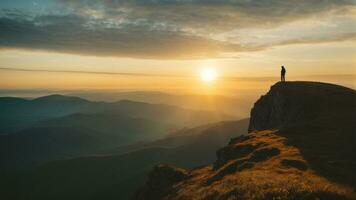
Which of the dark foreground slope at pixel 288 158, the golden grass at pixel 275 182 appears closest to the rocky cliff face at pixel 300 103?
the dark foreground slope at pixel 288 158

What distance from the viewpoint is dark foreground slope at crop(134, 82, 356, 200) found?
35.6 m

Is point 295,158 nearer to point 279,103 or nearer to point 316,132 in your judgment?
point 316,132

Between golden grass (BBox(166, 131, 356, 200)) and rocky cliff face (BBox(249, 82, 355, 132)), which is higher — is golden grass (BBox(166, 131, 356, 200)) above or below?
below

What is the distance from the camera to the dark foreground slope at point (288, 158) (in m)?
35.6

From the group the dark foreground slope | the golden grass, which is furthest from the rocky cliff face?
the golden grass

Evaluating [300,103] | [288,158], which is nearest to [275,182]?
[288,158]

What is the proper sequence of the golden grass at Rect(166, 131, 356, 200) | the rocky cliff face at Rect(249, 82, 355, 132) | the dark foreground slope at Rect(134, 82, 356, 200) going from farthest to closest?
the rocky cliff face at Rect(249, 82, 355, 132) → the dark foreground slope at Rect(134, 82, 356, 200) → the golden grass at Rect(166, 131, 356, 200)

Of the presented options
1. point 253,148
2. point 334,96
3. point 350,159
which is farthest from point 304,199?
point 334,96

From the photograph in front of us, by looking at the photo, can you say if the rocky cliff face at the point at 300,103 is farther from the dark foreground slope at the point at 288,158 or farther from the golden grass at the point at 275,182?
the golden grass at the point at 275,182

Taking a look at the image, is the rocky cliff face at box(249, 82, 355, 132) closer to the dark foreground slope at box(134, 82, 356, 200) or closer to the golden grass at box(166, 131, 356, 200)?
the dark foreground slope at box(134, 82, 356, 200)

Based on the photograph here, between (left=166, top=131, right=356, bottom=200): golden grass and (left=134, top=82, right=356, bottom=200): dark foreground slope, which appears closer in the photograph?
(left=166, top=131, right=356, bottom=200): golden grass

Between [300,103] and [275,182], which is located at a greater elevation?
[300,103]

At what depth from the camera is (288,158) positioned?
49.8 meters

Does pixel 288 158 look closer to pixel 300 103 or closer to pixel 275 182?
Result: pixel 275 182
